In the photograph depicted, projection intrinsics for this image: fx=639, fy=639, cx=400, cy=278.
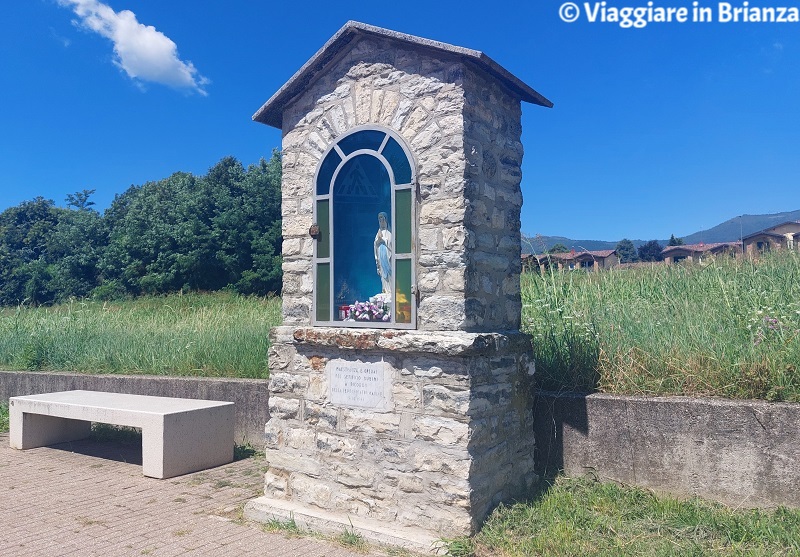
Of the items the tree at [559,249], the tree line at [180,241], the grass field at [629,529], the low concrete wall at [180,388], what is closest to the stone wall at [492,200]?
the grass field at [629,529]

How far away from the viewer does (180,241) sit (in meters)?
24.1

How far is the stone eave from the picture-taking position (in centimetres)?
447

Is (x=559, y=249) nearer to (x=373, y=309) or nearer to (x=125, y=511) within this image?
(x=373, y=309)

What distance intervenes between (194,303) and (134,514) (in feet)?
46.9

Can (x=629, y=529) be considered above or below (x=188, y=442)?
below

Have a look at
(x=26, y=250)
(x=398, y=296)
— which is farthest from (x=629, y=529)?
(x=26, y=250)

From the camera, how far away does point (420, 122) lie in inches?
181

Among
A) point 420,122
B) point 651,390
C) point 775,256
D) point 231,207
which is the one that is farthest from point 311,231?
point 231,207

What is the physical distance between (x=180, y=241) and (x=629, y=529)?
73.6 ft

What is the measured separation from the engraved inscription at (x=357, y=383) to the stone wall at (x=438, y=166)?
1.66 ft

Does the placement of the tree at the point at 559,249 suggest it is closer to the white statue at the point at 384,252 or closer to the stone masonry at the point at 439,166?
the stone masonry at the point at 439,166

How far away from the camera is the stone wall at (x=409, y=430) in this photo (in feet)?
14.0

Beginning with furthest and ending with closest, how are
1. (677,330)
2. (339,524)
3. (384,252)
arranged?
1. (677,330)
2. (384,252)
3. (339,524)

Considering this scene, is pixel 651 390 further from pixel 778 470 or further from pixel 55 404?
pixel 55 404
